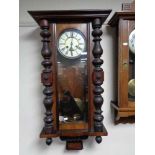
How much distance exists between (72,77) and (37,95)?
0.33 m

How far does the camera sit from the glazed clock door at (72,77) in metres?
1.29

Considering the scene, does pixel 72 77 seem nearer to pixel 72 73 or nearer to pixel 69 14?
pixel 72 73

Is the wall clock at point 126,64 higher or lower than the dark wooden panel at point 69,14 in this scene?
lower

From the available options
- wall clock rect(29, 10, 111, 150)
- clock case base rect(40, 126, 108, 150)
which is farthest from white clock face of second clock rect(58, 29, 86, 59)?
clock case base rect(40, 126, 108, 150)

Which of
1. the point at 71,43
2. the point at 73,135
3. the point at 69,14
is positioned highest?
the point at 69,14

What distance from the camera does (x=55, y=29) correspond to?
4.14 ft

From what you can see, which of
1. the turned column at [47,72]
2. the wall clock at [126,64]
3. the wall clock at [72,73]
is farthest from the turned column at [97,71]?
the turned column at [47,72]

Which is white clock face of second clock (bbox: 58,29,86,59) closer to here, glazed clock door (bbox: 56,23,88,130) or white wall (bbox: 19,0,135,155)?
glazed clock door (bbox: 56,23,88,130)

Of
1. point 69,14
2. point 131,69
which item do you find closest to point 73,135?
point 131,69

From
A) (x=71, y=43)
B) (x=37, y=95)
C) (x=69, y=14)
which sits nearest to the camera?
(x=69, y=14)

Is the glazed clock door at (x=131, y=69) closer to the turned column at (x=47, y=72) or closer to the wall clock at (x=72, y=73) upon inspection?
the wall clock at (x=72, y=73)

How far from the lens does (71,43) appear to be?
131 centimetres
